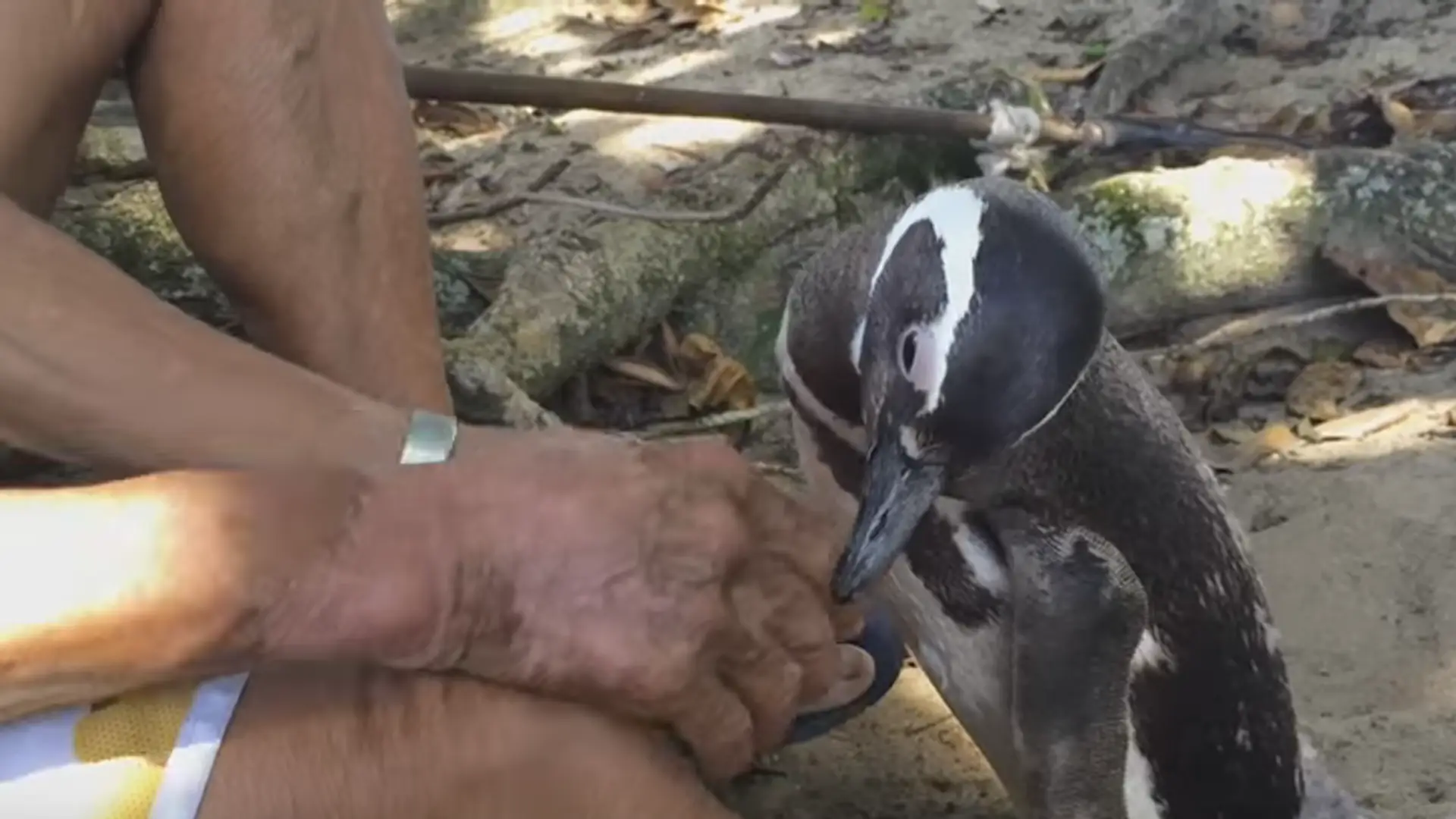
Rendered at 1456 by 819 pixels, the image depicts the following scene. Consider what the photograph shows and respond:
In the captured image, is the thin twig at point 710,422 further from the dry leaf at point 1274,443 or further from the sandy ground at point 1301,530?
the dry leaf at point 1274,443

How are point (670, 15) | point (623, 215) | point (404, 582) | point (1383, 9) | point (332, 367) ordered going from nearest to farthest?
point (404, 582)
point (332, 367)
point (623, 215)
point (1383, 9)
point (670, 15)

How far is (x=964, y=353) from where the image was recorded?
43.2 inches

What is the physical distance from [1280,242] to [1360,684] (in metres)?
0.78

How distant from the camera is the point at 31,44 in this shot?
109 cm

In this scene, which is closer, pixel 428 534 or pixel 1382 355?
pixel 428 534

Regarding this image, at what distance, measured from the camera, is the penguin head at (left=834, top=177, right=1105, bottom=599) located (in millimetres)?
1102

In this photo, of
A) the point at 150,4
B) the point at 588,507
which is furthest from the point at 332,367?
the point at 588,507

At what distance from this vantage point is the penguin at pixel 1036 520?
1120 mm

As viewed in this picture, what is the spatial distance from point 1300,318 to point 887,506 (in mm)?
1157

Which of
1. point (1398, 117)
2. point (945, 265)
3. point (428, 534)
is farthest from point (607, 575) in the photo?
point (1398, 117)

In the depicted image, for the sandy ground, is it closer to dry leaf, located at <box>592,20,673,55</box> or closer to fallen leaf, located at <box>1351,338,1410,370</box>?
fallen leaf, located at <box>1351,338,1410,370</box>

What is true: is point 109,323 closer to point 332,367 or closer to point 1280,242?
point 332,367

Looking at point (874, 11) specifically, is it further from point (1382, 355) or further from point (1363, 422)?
point (1363, 422)

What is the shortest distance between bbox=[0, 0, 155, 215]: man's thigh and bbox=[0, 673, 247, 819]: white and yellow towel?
0.33 metres
